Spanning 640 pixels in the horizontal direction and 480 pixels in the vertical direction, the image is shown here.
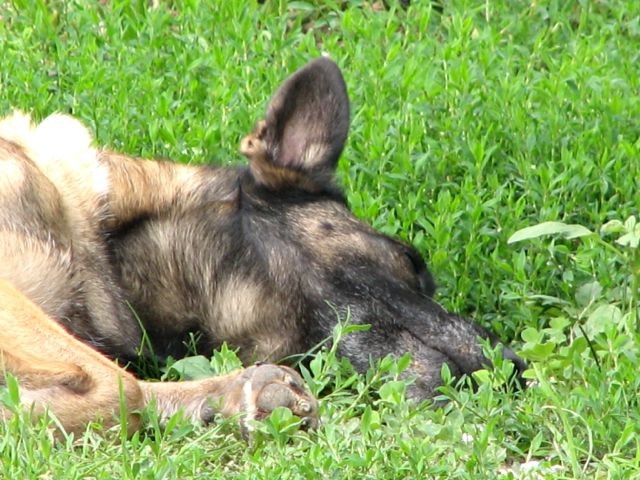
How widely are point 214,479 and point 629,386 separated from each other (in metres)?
1.48

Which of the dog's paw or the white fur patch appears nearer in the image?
the dog's paw

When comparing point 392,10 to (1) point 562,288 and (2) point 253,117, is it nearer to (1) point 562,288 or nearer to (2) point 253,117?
(2) point 253,117

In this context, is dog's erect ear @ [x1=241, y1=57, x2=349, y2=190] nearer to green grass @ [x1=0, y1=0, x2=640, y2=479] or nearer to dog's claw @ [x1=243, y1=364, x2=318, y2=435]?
green grass @ [x1=0, y1=0, x2=640, y2=479]

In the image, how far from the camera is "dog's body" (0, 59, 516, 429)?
503cm

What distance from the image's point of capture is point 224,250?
17.6 ft

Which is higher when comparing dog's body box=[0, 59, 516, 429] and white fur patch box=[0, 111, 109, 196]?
white fur patch box=[0, 111, 109, 196]

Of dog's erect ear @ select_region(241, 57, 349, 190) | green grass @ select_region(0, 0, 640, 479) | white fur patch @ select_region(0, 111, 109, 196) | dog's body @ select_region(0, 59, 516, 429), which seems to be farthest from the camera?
dog's erect ear @ select_region(241, 57, 349, 190)

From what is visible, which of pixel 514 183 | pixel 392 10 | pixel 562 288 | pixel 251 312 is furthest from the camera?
pixel 392 10

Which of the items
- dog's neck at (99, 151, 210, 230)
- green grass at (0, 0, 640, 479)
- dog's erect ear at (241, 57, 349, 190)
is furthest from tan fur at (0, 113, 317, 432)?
dog's erect ear at (241, 57, 349, 190)

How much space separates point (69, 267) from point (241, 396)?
1.08 metres

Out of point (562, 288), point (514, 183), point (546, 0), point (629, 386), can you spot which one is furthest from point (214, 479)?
point (546, 0)

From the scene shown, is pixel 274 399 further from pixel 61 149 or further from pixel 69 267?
pixel 61 149

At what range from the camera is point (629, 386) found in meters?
4.46

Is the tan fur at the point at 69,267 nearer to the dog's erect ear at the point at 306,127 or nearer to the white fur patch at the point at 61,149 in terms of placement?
the white fur patch at the point at 61,149
